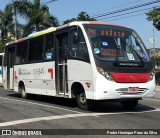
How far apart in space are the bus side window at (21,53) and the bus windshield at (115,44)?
5.83 m

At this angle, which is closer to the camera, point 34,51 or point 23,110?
point 23,110

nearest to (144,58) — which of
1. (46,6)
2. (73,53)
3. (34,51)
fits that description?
(73,53)

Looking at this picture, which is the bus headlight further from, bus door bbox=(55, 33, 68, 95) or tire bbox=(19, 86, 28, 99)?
tire bbox=(19, 86, 28, 99)

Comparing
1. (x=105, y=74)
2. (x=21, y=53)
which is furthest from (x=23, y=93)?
(x=105, y=74)

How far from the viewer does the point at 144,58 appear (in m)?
13.6

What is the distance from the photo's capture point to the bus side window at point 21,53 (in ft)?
61.4

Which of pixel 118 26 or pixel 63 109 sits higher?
pixel 118 26

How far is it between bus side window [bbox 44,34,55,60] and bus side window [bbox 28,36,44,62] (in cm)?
52

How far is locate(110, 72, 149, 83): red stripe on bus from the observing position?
503 inches

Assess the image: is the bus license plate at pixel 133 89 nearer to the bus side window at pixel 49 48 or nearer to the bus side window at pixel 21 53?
the bus side window at pixel 49 48

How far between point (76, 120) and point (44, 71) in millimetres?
5479

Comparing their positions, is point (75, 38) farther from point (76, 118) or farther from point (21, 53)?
point (21, 53)

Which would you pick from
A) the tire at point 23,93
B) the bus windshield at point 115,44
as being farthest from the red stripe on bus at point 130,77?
the tire at point 23,93

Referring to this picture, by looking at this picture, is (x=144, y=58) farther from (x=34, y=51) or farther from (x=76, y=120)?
(x=34, y=51)
